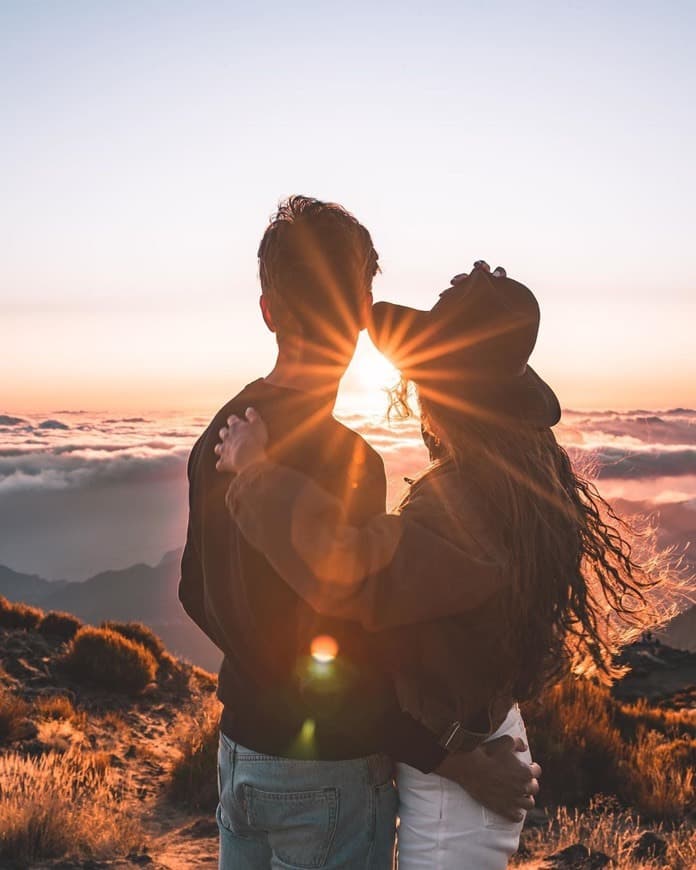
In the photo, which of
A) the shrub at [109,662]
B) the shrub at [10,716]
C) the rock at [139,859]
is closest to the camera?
the rock at [139,859]

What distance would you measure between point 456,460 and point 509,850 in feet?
3.46

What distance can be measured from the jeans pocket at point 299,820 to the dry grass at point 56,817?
4.01m

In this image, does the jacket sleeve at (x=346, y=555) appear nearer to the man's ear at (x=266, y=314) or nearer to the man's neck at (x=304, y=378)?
the man's neck at (x=304, y=378)

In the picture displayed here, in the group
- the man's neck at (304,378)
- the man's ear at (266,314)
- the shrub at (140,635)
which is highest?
the man's ear at (266,314)

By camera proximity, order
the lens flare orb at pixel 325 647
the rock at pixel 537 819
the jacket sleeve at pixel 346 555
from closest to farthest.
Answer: the jacket sleeve at pixel 346 555 < the lens flare orb at pixel 325 647 < the rock at pixel 537 819

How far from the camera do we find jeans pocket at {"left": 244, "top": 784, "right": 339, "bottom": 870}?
2152 mm

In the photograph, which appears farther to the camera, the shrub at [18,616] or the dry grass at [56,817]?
the shrub at [18,616]

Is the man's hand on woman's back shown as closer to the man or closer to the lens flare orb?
the man

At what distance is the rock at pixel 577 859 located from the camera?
553 centimetres

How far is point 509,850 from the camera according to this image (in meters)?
2.31

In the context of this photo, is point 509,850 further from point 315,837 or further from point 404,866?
point 315,837

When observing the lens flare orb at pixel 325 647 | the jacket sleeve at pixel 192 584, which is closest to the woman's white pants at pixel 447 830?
the lens flare orb at pixel 325 647

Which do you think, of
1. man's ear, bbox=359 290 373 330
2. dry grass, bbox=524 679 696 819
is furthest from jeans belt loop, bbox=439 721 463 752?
dry grass, bbox=524 679 696 819

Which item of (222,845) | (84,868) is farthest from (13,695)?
(222,845)
